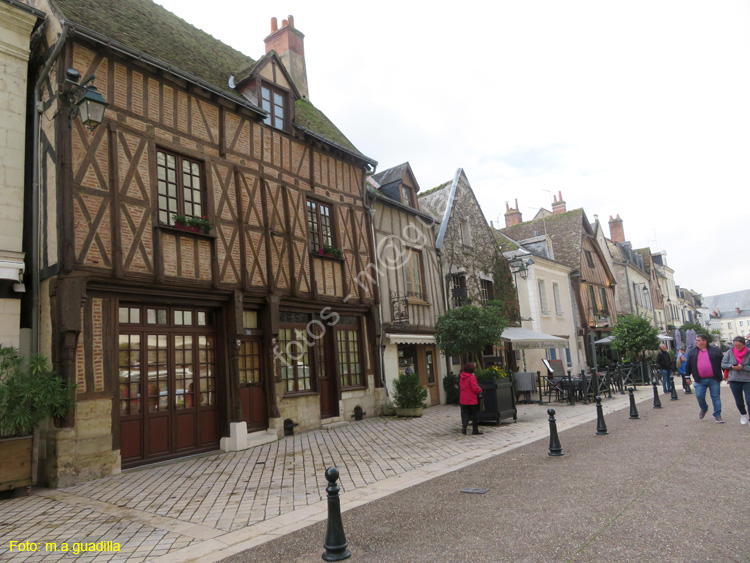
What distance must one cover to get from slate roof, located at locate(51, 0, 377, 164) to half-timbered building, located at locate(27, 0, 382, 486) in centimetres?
5

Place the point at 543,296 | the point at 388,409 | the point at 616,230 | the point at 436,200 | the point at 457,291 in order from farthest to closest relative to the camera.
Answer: the point at 616,230 → the point at 543,296 → the point at 436,200 → the point at 457,291 → the point at 388,409

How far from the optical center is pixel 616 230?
38.3m

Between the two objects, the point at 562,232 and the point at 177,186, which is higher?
the point at 562,232

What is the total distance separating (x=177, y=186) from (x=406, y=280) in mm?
7337

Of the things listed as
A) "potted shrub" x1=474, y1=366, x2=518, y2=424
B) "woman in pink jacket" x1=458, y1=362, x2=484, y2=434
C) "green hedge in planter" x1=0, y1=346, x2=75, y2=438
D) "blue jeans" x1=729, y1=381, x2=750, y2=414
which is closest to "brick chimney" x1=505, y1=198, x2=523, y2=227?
"potted shrub" x1=474, y1=366, x2=518, y2=424

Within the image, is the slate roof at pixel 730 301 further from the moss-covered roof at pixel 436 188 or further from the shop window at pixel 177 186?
the shop window at pixel 177 186

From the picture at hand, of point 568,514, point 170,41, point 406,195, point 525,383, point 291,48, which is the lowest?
point 568,514

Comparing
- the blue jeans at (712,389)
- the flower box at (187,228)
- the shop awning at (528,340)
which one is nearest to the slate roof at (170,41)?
the flower box at (187,228)

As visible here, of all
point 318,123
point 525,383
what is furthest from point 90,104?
point 525,383

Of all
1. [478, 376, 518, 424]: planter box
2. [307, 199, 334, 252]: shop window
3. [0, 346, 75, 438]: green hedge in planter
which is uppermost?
[307, 199, 334, 252]: shop window

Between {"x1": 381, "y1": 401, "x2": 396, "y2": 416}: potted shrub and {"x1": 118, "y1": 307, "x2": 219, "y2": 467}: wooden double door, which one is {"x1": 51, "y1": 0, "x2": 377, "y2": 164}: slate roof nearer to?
{"x1": 118, "y1": 307, "x2": 219, "y2": 467}: wooden double door

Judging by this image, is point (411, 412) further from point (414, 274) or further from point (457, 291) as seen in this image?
point (457, 291)

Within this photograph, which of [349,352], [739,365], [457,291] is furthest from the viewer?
[457,291]

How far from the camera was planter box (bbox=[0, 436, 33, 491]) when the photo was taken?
6.01 metres
